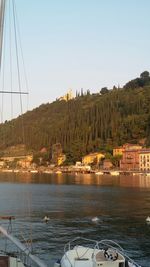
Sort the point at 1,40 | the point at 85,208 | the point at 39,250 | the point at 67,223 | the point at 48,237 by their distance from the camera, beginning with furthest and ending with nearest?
the point at 85,208 → the point at 67,223 → the point at 48,237 → the point at 39,250 → the point at 1,40

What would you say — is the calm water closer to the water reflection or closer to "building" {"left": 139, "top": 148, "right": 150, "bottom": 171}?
the water reflection

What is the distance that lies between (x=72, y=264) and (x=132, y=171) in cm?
18013

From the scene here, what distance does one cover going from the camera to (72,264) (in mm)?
15516

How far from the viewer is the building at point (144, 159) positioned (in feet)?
642

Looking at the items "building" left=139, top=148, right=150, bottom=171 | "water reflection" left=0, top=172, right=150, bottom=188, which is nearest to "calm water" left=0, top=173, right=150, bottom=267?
"water reflection" left=0, top=172, right=150, bottom=188

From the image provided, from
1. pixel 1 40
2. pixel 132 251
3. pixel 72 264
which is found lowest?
pixel 132 251

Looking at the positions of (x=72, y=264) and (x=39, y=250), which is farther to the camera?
(x=39, y=250)

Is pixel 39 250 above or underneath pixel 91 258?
underneath

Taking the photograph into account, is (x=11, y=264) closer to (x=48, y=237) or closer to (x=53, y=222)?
(x=48, y=237)

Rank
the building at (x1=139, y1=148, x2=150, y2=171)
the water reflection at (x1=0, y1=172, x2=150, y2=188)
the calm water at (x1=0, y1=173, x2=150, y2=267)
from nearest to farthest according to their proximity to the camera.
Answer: the calm water at (x1=0, y1=173, x2=150, y2=267)
the water reflection at (x1=0, y1=172, x2=150, y2=188)
the building at (x1=139, y1=148, x2=150, y2=171)

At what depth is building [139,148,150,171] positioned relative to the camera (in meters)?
196

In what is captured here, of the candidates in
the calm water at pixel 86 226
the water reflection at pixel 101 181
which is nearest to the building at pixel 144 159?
the water reflection at pixel 101 181

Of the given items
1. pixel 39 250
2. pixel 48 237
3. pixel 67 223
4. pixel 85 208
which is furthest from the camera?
pixel 85 208

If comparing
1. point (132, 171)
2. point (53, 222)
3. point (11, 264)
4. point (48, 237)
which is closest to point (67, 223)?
point (53, 222)
